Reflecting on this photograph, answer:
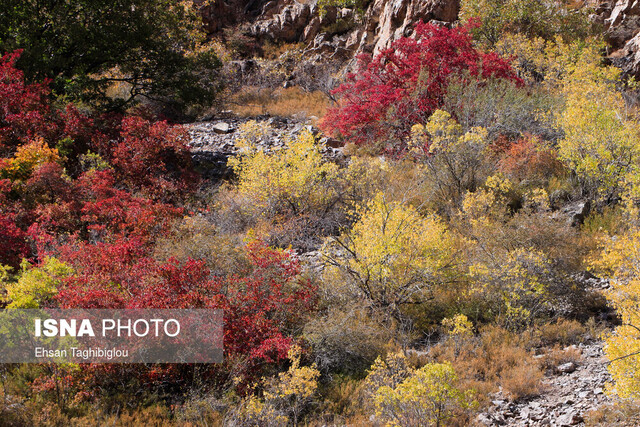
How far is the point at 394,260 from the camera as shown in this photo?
759 cm

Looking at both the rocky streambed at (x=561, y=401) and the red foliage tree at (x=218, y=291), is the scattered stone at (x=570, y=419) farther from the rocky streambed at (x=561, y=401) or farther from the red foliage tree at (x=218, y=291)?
the red foliage tree at (x=218, y=291)

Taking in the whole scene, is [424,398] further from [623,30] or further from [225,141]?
[623,30]

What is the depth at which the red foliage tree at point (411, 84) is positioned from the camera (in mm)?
13664

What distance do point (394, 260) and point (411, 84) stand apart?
8.17m

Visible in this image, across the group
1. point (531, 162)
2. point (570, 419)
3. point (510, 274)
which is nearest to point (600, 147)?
point (531, 162)

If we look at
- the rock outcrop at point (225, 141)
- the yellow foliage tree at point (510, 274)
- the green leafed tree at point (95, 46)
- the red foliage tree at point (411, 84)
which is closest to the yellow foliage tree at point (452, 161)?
the yellow foliage tree at point (510, 274)

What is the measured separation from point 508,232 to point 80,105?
1271cm

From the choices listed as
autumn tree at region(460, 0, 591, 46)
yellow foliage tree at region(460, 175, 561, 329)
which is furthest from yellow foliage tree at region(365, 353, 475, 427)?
autumn tree at region(460, 0, 591, 46)

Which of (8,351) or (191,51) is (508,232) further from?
(191,51)

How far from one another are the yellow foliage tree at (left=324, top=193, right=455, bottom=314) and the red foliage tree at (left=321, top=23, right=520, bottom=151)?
6.07 m

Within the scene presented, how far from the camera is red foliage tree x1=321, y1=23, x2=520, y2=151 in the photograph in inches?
538

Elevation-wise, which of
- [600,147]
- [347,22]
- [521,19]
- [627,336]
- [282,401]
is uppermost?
[521,19]

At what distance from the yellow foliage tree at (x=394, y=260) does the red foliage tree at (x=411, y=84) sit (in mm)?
6067

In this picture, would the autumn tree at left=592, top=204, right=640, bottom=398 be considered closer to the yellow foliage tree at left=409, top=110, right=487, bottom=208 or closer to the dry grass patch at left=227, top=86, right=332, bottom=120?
the yellow foliage tree at left=409, top=110, right=487, bottom=208
